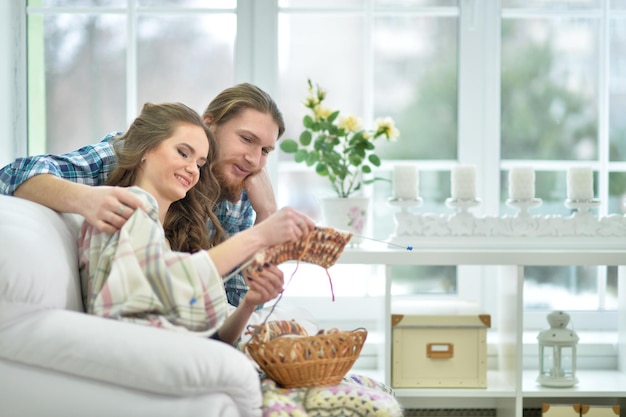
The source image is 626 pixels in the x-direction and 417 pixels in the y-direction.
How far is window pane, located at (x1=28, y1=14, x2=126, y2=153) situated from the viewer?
3.33 m

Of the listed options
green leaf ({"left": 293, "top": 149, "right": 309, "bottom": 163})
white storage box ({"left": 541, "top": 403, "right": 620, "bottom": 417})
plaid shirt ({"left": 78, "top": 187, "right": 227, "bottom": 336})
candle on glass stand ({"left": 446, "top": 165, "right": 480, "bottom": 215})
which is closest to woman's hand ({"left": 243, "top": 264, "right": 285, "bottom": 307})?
plaid shirt ({"left": 78, "top": 187, "right": 227, "bottom": 336})

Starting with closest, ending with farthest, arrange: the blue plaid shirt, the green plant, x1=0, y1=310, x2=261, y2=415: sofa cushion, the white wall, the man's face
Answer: x1=0, y1=310, x2=261, y2=415: sofa cushion
the blue plaid shirt
the man's face
the green plant
the white wall

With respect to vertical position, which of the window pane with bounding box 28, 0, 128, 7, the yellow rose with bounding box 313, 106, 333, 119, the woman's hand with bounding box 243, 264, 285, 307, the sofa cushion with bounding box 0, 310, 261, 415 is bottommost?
the sofa cushion with bounding box 0, 310, 261, 415

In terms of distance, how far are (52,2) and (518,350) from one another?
2.19 meters

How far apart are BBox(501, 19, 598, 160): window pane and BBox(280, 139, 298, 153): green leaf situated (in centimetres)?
87

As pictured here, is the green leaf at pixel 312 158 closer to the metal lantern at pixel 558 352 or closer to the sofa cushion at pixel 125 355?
the metal lantern at pixel 558 352

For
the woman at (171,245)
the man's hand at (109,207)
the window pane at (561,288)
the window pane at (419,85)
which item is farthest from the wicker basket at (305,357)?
the window pane at (561,288)

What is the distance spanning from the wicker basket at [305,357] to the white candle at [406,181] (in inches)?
52.6

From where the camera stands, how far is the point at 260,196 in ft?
8.44

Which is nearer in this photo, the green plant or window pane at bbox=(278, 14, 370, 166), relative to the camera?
the green plant

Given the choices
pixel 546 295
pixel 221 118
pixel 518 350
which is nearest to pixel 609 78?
pixel 546 295

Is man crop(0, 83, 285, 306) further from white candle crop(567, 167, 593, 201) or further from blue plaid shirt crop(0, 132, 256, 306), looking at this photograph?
white candle crop(567, 167, 593, 201)

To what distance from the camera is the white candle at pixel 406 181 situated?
3.04 metres

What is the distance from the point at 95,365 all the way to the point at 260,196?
1173mm
